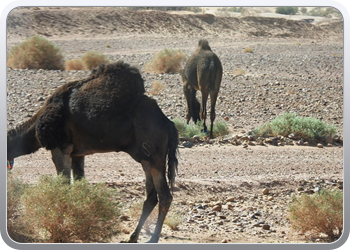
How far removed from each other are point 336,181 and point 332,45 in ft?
56.4

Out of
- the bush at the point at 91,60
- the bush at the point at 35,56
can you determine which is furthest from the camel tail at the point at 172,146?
the bush at the point at 91,60

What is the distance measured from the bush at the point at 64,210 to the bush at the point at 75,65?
1849 cm

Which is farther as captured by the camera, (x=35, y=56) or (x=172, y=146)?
(x=35, y=56)

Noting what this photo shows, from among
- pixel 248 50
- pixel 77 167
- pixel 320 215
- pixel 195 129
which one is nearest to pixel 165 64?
pixel 248 50

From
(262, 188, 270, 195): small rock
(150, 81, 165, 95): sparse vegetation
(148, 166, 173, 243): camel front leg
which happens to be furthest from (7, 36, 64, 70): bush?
(148, 166, 173, 243): camel front leg

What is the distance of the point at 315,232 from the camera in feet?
30.7

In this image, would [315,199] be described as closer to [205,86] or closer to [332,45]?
[205,86]

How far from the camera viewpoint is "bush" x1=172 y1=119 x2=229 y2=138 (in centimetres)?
1642

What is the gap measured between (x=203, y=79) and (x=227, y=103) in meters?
4.10

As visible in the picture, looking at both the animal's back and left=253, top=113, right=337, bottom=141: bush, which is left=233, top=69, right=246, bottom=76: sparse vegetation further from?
the animal's back

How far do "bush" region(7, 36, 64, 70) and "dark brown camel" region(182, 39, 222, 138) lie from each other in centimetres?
870

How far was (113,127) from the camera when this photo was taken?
26.2ft

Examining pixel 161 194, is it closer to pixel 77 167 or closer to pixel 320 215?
pixel 77 167
